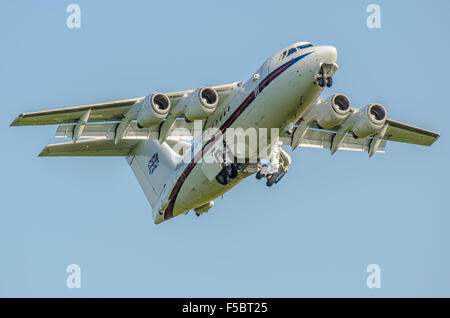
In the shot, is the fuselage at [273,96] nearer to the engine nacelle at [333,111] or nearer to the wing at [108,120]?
the wing at [108,120]

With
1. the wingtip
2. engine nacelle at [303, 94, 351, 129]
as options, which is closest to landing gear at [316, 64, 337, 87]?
engine nacelle at [303, 94, 351, 129]

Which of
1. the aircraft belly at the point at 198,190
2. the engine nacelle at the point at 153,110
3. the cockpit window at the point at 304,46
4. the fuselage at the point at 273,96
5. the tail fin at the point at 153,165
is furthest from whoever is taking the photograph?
the tail fin at the point at 153,165

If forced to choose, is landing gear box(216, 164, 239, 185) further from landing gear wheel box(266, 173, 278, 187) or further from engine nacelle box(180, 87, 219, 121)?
engine nacelle box(180, 87, 219, 121)

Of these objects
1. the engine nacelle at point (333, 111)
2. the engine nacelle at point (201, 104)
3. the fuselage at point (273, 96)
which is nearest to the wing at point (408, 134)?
the engine nacelle at point (333, 111)

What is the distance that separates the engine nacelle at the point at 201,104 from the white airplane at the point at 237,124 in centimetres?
2

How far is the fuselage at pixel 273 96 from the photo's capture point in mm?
12638

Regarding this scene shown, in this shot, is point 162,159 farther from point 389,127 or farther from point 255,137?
point 389,127

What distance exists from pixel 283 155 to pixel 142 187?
4.87 meters

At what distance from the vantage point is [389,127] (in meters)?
16.3

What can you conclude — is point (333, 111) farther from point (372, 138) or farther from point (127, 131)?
point (127, 131)

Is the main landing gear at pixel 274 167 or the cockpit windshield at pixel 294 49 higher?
the cockpit windshield at pixel 294 49

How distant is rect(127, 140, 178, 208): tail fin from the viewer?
17.0m

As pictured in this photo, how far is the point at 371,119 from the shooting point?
48.3 feet

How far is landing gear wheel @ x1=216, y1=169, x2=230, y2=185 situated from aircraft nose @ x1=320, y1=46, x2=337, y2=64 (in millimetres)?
3409
